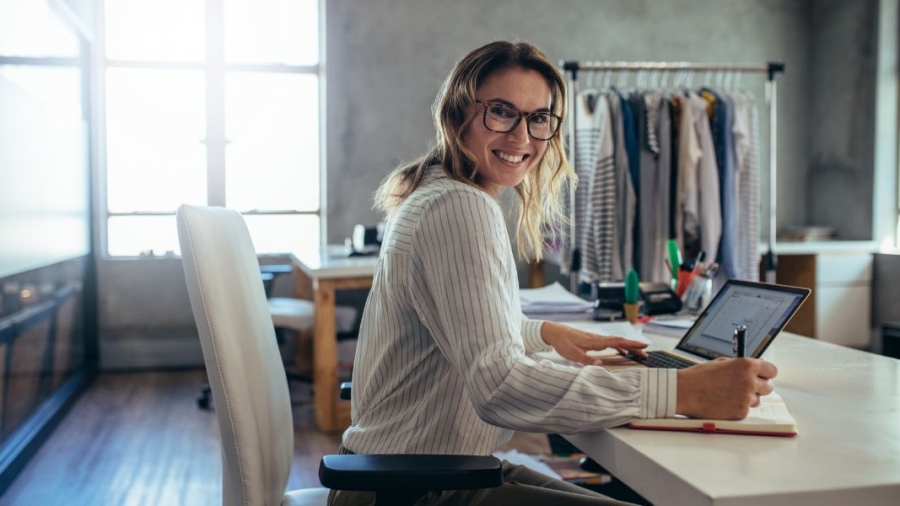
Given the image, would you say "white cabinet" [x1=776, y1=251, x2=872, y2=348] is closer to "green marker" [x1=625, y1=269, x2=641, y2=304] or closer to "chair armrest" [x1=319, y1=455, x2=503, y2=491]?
"green marker" [x1=625, y1=269, x2=641, y2=304]

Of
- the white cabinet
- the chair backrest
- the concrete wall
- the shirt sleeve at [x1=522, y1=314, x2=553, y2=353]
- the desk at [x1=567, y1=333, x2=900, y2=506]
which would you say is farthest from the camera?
the concrete wall

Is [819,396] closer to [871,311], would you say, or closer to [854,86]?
[871,311]

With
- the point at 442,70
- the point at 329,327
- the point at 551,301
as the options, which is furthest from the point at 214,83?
the point at 551,301

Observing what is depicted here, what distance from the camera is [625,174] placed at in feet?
12.3

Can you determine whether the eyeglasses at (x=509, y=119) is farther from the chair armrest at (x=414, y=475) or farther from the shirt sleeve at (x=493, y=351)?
the chair armrest at (x=414, y=475)

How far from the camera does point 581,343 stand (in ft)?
4.93

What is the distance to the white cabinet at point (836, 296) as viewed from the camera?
455 centimetres

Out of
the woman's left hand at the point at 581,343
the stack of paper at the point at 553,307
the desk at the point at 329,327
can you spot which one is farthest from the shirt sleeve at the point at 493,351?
the desk at the point at 329,327

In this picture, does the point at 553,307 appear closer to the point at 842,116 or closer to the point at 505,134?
the point at 505,134

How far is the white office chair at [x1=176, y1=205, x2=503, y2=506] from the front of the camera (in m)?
0.92

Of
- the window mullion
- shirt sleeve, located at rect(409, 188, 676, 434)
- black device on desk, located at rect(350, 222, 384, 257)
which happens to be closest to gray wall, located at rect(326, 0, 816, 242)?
the window mullion

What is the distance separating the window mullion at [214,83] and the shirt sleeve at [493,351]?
14.2 ft

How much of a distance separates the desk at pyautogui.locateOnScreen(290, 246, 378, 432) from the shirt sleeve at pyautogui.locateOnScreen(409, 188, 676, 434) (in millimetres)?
2317

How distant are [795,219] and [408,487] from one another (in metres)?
5.30
